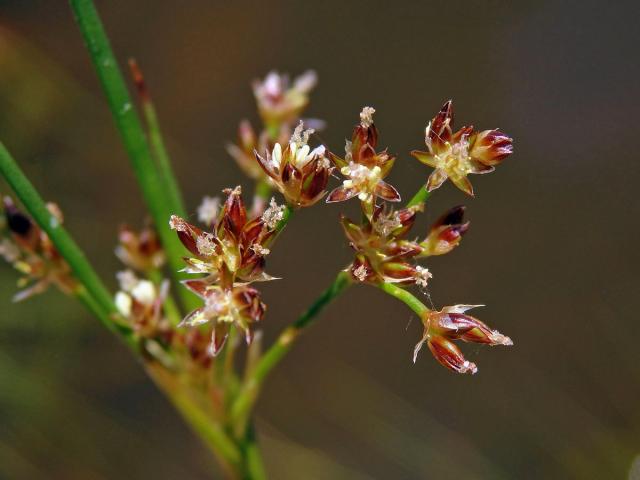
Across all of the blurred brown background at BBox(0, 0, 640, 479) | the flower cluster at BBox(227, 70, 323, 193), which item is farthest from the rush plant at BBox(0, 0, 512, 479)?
the blurred brown background at BBox(0, 0, 640, 479)

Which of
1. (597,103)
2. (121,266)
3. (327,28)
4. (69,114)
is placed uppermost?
(69,114)

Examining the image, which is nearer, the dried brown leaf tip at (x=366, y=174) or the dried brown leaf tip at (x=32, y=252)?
the dried brown leaf tip at (x=366, y=174)

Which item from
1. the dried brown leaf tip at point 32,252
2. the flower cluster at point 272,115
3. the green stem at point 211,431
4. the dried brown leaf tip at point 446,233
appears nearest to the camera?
the dried brown leaf tip at point 446,233

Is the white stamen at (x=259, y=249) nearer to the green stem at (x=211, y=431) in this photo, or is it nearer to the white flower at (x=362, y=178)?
the white flower at (x=362, y=178)

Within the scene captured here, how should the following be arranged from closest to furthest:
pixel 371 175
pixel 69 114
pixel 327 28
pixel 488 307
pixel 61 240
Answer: pixel 371 175
pixel 61 240
pixel 69 114
pixel 488 307
pixel 327 28

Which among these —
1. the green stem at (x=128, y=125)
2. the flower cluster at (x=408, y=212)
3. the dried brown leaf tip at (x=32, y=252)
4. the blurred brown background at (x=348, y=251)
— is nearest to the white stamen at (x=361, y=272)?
the flower cluster at (x=408, y=212)

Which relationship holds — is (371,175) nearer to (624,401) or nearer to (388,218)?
(388,218)

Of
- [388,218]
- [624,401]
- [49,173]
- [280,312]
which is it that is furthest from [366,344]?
[388,218]
